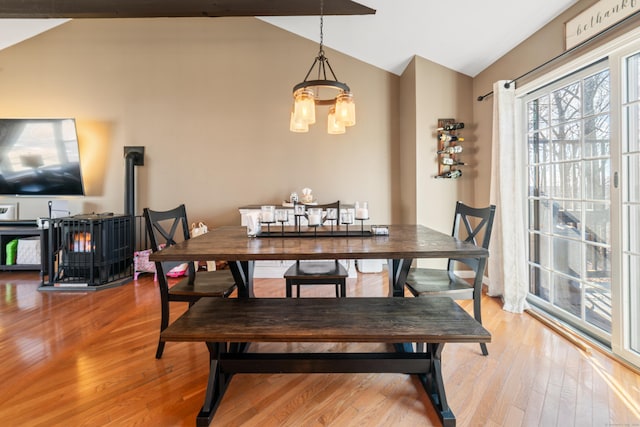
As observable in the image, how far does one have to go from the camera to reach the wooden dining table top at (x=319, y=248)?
152cm

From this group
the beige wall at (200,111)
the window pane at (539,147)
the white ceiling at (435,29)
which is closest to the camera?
the white ceiling at (435,29)

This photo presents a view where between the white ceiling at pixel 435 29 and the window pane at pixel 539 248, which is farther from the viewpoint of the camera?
the window pane at pixel 539 248

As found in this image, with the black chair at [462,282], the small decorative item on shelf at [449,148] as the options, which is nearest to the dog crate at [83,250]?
the black chair at [462,282]

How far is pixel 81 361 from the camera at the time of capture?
1.93m

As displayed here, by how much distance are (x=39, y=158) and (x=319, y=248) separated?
4408 millimetres

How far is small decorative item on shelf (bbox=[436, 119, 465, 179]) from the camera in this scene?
3.39 m

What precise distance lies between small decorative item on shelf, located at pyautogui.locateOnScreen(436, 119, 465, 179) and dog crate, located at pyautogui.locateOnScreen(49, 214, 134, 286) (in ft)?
12.7

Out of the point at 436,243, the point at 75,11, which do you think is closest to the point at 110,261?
the point at 75,11

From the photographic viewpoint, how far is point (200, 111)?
418 cm

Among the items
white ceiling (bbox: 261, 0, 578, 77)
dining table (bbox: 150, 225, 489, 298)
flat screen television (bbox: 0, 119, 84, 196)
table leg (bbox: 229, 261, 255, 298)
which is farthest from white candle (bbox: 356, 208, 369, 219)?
flat screen television (bbox: 0, 119, 84, 196)

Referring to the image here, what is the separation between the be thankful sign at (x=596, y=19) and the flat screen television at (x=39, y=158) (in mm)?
5196

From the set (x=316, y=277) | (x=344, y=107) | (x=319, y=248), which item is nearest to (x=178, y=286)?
(x=316, y=277)

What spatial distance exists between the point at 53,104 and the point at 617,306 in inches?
248

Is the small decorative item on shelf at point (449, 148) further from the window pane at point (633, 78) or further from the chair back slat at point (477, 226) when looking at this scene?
the window pane at point (633, 78)
